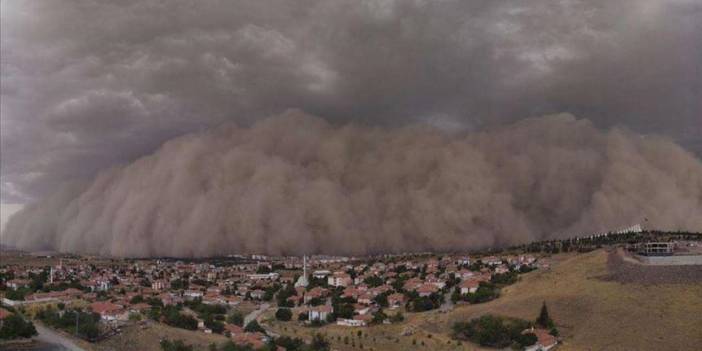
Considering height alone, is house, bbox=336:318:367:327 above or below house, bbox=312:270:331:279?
below

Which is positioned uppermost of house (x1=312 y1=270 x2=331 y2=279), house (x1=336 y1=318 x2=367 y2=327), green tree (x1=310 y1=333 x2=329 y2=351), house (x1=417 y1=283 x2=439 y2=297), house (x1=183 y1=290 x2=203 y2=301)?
house (x1=312 y1=270 x2=331 y2=279)

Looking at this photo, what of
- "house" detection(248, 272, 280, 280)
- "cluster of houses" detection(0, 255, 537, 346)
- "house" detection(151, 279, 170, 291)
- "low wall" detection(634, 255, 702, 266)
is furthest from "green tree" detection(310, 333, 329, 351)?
"house" detection(248, 272, 280, 280)

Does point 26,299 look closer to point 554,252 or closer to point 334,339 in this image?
point 334,339

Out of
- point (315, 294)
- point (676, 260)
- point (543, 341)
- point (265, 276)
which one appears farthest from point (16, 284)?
point (676, 260)

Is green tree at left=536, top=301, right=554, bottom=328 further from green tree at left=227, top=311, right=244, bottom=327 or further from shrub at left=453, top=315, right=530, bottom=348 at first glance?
green tree at left=227, top=311, right=244, bottom=327

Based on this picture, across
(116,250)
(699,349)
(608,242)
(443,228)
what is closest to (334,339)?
(699,349)

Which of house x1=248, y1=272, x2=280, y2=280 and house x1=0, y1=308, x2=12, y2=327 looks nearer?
house x1=0, y1=308, x2=12, y2=327

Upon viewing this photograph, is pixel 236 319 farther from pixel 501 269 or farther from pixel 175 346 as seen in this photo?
pixel 501 269

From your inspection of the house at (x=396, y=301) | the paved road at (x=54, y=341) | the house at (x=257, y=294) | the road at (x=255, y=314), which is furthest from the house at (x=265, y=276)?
the paved road at (x=54, y=341)

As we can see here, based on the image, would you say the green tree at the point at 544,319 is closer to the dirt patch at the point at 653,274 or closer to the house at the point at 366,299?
the dirt patch at the point at 653,274
